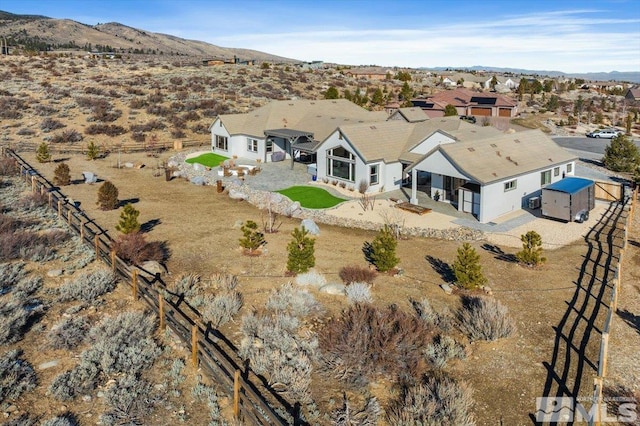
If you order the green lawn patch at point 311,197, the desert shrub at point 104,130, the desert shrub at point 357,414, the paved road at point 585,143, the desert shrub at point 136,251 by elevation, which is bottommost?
the desert shrub at point 357,414

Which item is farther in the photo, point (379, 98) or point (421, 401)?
point (379, 98)

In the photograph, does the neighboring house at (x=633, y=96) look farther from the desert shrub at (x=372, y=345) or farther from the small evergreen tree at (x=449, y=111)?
the desert shrub at (x=372, y=345)

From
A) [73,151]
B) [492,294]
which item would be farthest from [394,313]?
[73,151]

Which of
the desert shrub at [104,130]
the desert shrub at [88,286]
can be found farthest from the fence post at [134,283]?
the desert shrub at [104,130]

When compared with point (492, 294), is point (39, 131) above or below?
above

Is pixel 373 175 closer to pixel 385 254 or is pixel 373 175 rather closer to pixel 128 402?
pixel 385 254

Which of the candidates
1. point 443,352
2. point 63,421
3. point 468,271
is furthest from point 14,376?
point 468,271

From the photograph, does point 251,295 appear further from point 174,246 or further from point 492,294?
point 492,294
